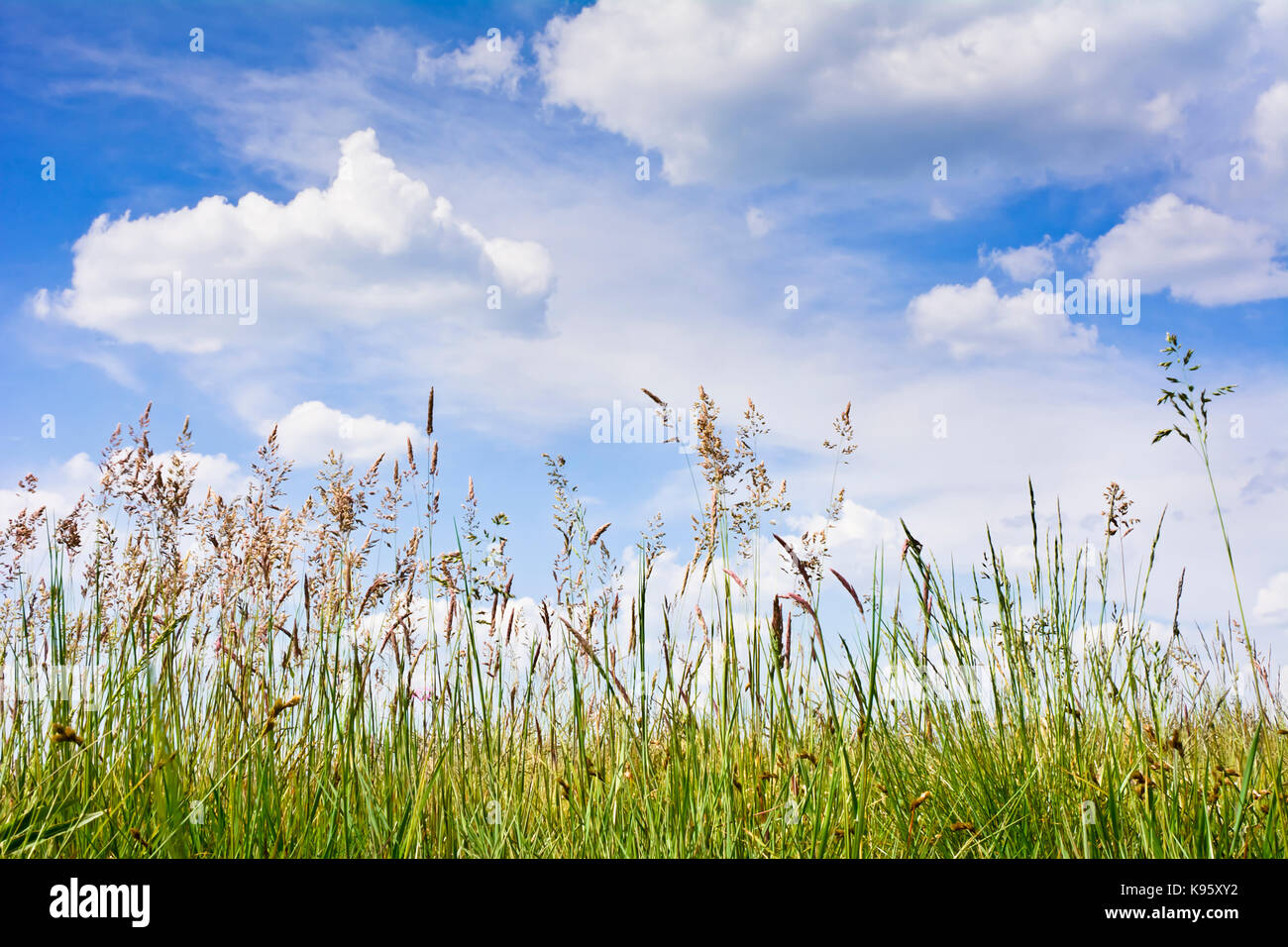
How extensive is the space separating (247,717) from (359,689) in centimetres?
36

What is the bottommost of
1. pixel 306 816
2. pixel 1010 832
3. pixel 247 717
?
pixel 1010 832

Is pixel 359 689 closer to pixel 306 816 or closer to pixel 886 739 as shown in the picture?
pixel 306 816

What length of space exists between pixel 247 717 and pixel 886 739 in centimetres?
197

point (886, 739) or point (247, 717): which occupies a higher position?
point (247, 717)

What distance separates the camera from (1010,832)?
2.50 m
